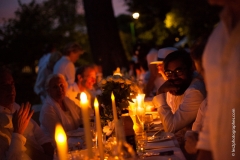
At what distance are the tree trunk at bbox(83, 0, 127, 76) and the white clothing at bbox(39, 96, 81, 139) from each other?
16.6 ft

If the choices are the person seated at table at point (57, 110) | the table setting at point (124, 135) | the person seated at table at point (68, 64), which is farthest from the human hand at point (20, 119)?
the person seated at table at point (68, 64)

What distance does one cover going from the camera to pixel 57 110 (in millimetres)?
4867

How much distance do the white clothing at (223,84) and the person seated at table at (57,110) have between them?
3177mm

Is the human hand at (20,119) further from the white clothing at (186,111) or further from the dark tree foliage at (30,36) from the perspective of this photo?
the dark tree foliage at (30,36)

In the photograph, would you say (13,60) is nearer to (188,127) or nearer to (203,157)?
(188,127)

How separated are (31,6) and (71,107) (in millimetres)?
17822

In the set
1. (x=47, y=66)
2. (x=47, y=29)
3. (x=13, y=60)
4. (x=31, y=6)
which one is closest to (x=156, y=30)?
→ (x=47, y=29)

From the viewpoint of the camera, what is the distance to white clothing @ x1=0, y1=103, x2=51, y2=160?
3516mm

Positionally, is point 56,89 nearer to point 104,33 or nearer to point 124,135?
point 124,135

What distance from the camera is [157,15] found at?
3161 centimetres

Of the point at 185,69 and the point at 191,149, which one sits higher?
the point at 185,69

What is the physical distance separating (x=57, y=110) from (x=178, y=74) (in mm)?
1483

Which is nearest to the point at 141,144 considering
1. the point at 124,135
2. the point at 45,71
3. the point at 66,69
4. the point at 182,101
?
the point at 124,135

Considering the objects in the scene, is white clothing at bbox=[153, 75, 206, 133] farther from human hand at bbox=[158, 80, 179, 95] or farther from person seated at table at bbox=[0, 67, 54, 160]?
person seated at table at bbox=[0, 67, 54, 160]
